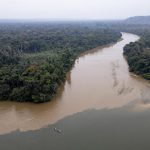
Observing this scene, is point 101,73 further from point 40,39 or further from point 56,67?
point 40,39

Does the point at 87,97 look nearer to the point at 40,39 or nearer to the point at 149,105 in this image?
the point at 149,105

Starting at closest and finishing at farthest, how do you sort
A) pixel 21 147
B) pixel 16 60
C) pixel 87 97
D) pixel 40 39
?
pixel 21 147 < pixel 87 97 < pixel 16 60 < pixel 40 39

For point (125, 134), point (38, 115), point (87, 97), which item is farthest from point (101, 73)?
point (125, 134)

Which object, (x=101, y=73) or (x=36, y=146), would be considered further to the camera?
(x=101, y=73)

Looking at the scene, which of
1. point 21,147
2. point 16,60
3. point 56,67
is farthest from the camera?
point 16,60

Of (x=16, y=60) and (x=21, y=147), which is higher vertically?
(x=16, y=60)

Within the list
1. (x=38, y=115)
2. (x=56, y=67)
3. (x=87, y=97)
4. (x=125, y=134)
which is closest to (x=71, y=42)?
(x=56, y=67)
